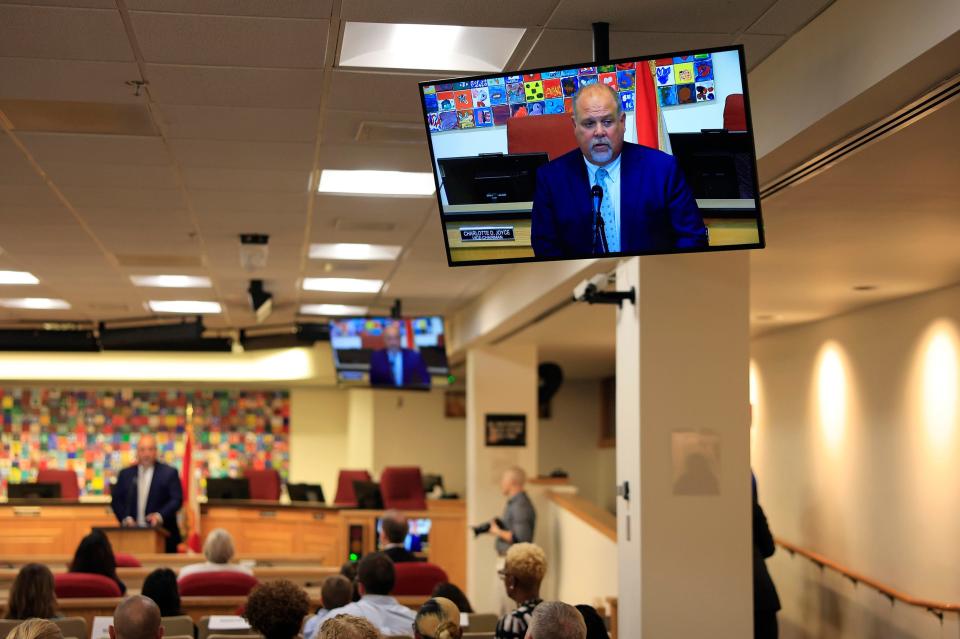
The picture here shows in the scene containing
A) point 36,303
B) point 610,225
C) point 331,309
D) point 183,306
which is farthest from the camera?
point 331,309

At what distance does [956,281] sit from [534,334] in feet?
16.5

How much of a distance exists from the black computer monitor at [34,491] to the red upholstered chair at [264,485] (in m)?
2.43

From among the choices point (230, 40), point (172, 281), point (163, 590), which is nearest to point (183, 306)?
point (172, 281)

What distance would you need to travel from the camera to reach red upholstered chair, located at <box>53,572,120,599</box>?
692 centimetres

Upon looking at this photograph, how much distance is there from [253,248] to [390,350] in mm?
2753

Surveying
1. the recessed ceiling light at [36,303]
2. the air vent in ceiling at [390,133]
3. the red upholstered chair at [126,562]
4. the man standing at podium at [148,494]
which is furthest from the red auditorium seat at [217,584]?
the recessed ceiling light at [36,303]

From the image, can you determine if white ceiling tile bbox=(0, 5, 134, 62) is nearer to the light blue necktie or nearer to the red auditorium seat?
the light blue necktie

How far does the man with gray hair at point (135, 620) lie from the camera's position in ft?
13.3

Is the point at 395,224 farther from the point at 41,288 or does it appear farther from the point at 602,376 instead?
the point at 602,376

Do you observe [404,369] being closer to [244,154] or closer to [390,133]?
[244,154]

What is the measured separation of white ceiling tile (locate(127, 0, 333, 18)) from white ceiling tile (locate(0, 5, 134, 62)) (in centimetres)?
19

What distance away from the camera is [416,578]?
24.8 feet

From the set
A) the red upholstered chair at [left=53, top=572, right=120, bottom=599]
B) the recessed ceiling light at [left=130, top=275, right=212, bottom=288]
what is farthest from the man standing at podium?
the red upholstered chair at [left=53, top=572, right=120, bottom=599]

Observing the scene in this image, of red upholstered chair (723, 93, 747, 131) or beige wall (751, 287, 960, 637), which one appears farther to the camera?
beige wall (751, 287, 960, 637)
